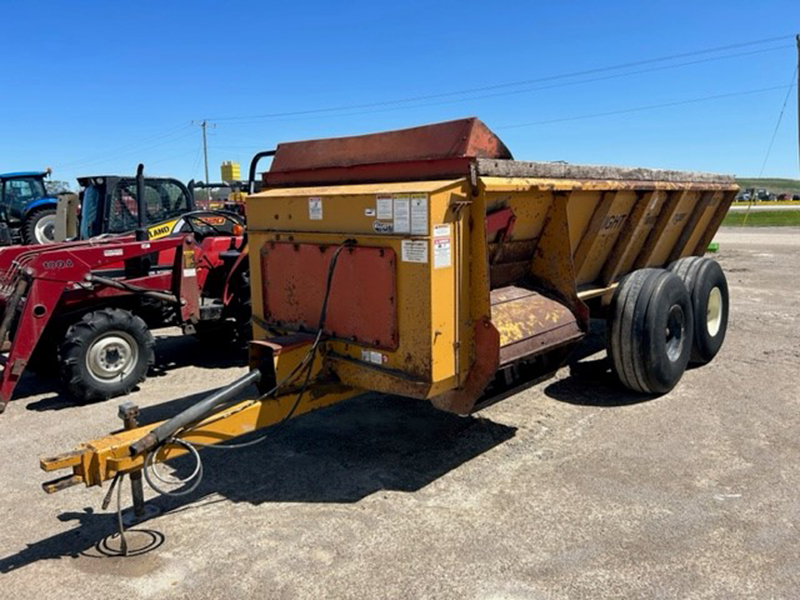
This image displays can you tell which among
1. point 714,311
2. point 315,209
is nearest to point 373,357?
point 315,209

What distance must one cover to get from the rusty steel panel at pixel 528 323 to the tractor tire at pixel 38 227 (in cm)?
1501

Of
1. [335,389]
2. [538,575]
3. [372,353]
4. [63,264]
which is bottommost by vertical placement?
[538,575]

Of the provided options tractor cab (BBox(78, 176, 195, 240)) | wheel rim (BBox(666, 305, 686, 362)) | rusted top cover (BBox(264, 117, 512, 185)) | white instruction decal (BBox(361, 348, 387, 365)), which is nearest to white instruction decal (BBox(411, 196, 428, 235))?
rusted top cover (BBox(264, 117, 512, 185))

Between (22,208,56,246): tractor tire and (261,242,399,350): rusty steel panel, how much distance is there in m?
13.9

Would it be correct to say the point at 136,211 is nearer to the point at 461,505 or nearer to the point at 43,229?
the point at 461,505

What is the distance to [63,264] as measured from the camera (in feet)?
19.9

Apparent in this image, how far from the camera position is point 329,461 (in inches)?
177

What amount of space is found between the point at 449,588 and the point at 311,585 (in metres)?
0.64

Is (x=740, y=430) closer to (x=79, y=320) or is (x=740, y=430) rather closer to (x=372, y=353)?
(x=372, y=353)

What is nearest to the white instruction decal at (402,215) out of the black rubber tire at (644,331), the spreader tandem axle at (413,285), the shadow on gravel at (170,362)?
the spreader tandem axle at (413,285)

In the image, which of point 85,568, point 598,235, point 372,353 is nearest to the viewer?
point 85,568

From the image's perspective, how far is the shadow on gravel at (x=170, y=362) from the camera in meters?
6.16

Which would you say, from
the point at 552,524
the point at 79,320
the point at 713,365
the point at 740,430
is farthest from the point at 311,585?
the point at 713,365

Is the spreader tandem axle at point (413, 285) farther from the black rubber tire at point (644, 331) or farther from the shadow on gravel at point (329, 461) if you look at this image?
the shadow on gravel at point (329, 461)
